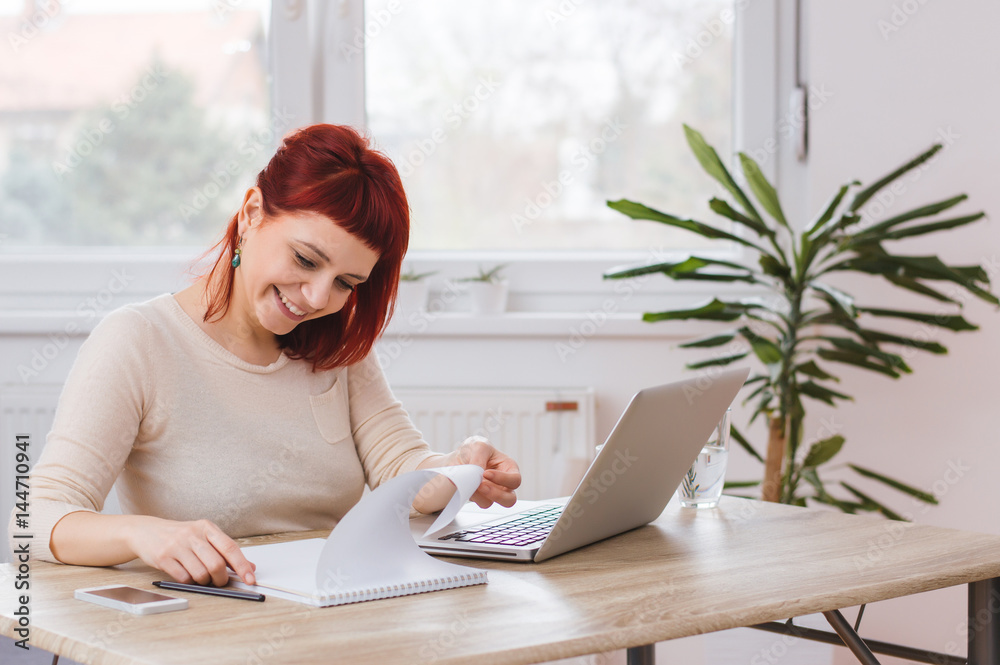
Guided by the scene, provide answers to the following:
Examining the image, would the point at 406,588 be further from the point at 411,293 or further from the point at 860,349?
the point at 411,293

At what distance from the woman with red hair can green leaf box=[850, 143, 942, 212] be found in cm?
105

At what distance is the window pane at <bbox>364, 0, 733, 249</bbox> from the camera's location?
2.55 m

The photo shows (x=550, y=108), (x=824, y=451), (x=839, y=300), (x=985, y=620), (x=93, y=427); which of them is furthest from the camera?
(x=550, y=108)

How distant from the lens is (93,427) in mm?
1135

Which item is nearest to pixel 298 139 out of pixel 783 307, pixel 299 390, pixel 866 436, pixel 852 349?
pixel 299 390

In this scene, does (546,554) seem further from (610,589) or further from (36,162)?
(36,162)

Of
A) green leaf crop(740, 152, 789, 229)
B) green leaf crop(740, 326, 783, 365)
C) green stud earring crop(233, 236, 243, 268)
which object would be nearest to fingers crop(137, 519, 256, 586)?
green stud earring crop(233, 236, 243, 268)

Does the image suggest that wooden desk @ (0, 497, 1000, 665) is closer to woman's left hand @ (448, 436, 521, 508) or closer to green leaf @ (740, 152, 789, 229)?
woman's left hand @ (448, 436, 521, 508)

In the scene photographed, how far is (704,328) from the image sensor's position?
2396 millimetres

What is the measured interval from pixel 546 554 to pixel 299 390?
1.90 ft

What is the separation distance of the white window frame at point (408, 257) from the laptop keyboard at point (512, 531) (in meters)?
1.26

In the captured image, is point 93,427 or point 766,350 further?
point 766,350

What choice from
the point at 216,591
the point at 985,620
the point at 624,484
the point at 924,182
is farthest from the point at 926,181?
the point at 216,591

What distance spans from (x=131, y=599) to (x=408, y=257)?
187cm
